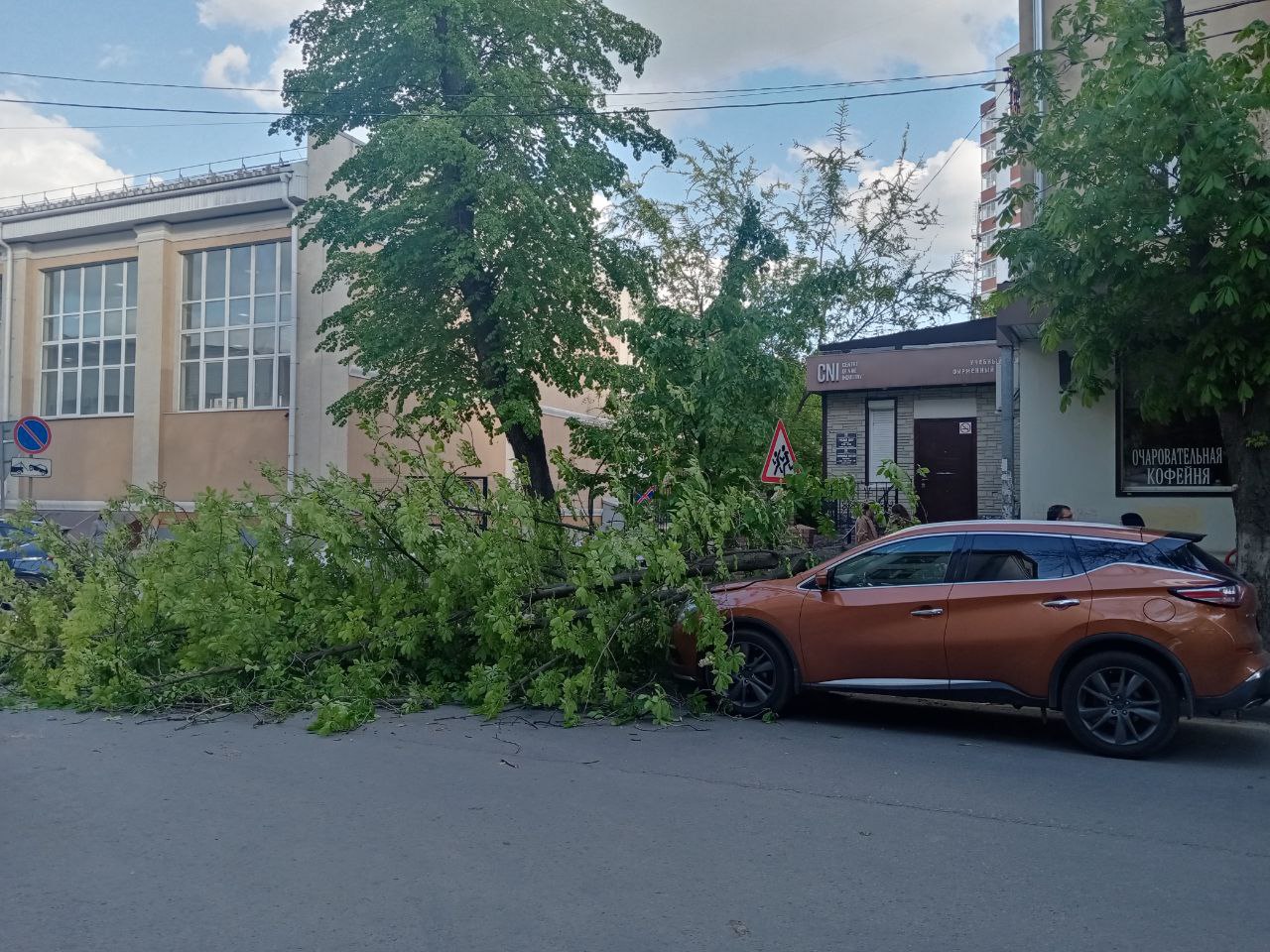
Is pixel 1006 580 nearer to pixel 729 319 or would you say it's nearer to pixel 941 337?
pixel 729 319

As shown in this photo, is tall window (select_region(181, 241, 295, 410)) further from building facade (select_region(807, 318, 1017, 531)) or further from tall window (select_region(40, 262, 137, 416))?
building facade (select_region(807, 318, 1017, 531))

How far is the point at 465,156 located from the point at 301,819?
12614mm

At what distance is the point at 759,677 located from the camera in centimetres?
909

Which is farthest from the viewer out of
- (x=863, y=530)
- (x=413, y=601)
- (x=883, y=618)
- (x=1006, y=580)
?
(x=863, y=530)

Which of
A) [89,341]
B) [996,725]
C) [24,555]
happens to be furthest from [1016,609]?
[89,341]

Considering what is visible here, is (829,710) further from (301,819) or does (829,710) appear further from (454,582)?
(301,819)

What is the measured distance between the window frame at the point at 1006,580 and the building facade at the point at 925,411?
38.4 ft

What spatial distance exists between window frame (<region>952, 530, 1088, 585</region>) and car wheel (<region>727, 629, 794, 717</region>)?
5.09 ft

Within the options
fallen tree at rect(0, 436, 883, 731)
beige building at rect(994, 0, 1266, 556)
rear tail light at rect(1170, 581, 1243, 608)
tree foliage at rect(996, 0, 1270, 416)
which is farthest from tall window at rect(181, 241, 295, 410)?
rear tail light at rect(1170, 581, 1243, 608)

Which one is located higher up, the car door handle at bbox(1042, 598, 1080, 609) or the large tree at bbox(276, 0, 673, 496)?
the large tree at bbox(276, 0, 673, 496)

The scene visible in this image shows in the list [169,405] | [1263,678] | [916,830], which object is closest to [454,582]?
[916,830]

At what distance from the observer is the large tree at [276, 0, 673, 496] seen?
676 inches

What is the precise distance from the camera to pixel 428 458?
1013cm

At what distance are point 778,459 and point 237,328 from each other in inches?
759
